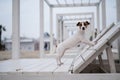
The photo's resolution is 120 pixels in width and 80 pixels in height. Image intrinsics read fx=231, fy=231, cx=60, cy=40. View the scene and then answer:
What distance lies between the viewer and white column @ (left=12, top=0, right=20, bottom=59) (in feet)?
26.4

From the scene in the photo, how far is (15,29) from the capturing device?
8148 mm

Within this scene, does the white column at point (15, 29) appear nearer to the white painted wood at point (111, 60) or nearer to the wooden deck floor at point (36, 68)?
the wooden deck floor at point (36, 68)

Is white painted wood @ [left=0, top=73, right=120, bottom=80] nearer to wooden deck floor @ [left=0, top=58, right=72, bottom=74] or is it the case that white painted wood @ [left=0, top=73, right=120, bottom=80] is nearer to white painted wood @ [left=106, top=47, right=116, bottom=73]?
wooden deck floor @ [left=0, top=58, right=72, bottom=74]

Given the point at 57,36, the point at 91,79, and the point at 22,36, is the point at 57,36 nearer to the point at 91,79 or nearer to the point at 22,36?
the point at 22,36

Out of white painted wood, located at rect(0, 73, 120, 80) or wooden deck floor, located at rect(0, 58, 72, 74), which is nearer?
white painted wood, located at rect(0, 73, 120, 80)

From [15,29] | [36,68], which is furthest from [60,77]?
[15,29]

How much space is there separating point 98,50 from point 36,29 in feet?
27.2

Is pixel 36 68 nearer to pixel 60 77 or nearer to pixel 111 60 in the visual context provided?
pixel 60 77

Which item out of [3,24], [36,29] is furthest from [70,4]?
[3,24]

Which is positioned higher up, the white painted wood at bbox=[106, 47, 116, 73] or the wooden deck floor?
the white painted wood at bbox=[106, 47, 116, 73]

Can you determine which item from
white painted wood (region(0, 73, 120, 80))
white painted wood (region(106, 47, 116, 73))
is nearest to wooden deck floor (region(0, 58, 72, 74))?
white painted wood (region(0, 73, 120, 80))

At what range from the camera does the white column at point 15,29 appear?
26.4 ft

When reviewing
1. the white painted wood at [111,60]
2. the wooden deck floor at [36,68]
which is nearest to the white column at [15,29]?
the wooden deck floor at [36,68]

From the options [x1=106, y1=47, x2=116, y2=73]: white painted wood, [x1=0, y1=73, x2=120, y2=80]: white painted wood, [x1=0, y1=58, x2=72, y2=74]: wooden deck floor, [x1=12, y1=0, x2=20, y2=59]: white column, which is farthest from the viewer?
[x1=12, y1=0, x2=20, y2=59]: white column
